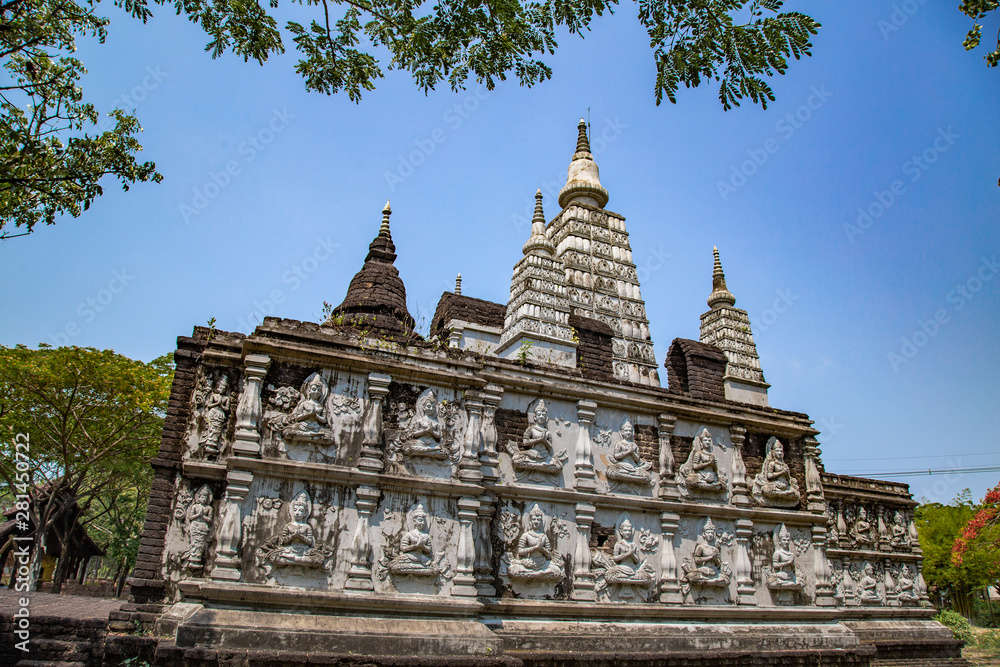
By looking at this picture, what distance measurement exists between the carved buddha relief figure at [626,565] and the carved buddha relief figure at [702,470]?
1.32 meters

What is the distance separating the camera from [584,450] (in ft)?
35.4

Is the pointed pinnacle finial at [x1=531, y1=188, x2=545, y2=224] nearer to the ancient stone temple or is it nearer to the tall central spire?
the tall central spire

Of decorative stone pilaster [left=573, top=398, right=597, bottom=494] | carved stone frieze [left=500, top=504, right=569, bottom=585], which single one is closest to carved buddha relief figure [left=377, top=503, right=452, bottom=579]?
carved stone frieze [left=500, top=504, right=569, bottom=585]

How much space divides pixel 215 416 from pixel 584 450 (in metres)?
5.88

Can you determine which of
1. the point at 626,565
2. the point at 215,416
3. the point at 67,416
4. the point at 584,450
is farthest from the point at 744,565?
the point at 67,416

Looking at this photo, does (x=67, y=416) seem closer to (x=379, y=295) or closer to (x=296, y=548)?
(x=379, y=295)

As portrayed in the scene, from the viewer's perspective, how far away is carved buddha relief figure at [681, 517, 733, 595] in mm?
10977

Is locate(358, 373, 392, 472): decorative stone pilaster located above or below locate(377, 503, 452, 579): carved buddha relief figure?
above

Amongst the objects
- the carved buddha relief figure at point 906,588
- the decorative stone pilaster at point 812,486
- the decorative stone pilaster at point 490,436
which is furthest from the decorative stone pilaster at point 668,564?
the carved buddha relief figure at point 906,588

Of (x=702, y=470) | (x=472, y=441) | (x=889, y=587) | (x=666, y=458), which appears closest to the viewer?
(x=472, y=441)

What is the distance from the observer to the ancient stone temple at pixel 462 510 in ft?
27.3

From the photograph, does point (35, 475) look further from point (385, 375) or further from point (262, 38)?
point (262, 38)

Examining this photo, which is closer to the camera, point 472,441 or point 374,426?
point 374,426

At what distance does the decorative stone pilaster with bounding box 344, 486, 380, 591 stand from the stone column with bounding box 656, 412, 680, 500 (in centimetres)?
524
